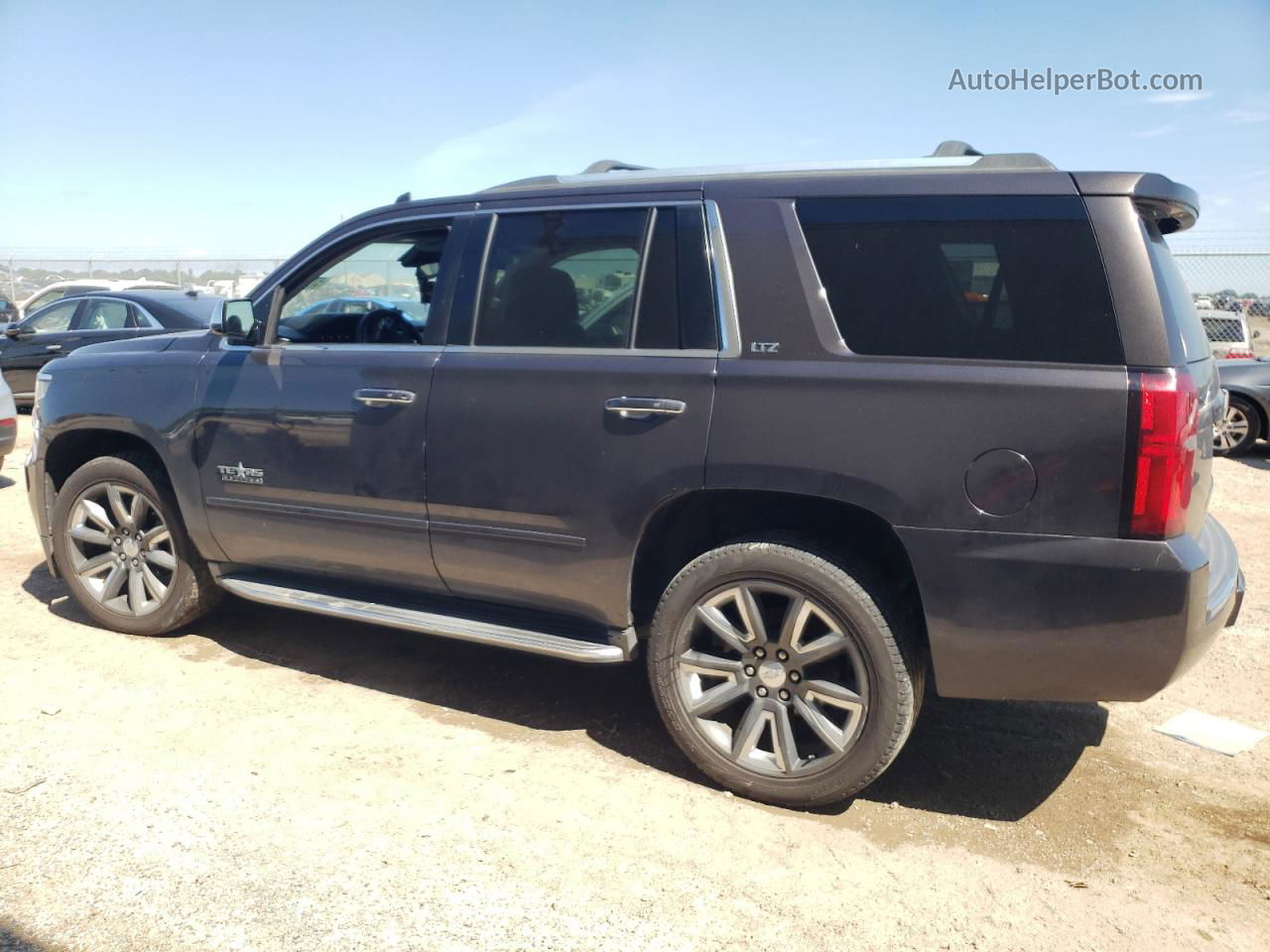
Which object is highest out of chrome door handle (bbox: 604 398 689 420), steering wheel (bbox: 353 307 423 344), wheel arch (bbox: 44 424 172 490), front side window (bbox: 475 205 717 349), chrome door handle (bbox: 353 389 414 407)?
front side window (bbox: 475 205 717 349)

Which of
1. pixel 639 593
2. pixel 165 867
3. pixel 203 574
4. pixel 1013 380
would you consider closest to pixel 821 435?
pixel 1013 380

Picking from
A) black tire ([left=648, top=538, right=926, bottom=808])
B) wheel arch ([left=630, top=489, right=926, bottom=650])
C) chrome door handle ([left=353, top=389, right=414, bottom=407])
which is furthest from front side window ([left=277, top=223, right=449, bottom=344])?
black tire ([left=648, top=538, right=926, bottom=808])

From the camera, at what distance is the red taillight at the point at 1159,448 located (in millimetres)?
2799

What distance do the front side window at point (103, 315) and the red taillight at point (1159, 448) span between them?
37.2ft

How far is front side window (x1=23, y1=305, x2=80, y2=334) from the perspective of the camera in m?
12.6

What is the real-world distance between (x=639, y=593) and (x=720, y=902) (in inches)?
47.6

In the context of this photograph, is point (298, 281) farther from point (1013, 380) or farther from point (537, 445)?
point (1013, 380)

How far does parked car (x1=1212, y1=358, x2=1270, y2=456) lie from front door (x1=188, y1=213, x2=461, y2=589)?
936cm

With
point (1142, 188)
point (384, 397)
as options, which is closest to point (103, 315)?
point (384, 397)

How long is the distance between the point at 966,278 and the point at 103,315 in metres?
11.6

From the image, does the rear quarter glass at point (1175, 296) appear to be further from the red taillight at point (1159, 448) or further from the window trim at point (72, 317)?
the window trim at point (72, 317)

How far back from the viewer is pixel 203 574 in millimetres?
4723

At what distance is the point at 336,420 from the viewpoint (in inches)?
160

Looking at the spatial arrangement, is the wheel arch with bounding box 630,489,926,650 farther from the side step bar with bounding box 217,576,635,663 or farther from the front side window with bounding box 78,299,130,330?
the front side window with bounding box 78,299,130,330
